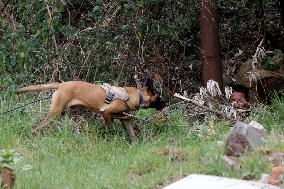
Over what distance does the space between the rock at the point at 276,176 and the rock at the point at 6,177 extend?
2.43 metres

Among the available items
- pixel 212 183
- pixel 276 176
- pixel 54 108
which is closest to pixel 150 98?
pixel 54 108

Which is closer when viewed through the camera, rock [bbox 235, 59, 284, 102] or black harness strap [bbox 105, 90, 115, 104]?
black harness strap [bbox 105, 90, 115, 104]

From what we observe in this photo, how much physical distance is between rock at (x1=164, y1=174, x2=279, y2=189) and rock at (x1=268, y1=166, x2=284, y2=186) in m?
0.09

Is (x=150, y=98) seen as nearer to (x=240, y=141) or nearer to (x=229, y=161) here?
(x=240, y=141)

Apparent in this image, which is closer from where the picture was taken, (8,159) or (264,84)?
(8,159)

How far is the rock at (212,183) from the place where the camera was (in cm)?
468

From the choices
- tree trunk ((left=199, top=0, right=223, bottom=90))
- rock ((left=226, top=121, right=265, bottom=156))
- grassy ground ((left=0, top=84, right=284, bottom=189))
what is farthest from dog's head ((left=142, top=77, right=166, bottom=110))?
rock ((left=226, top=121, right=265, bottom=156))

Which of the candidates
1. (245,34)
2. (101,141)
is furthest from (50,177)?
(245,34)

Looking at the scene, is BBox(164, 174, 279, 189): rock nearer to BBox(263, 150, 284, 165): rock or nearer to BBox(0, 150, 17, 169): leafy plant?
BBox(263, 150, 284, 165): rock

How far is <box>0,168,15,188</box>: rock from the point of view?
5413mm

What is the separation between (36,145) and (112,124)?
1.35 m

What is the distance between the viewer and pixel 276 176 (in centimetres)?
477

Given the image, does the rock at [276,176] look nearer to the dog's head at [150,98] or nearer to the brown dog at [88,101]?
the brown dog at [88,101]

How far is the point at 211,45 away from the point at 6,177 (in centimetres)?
503
